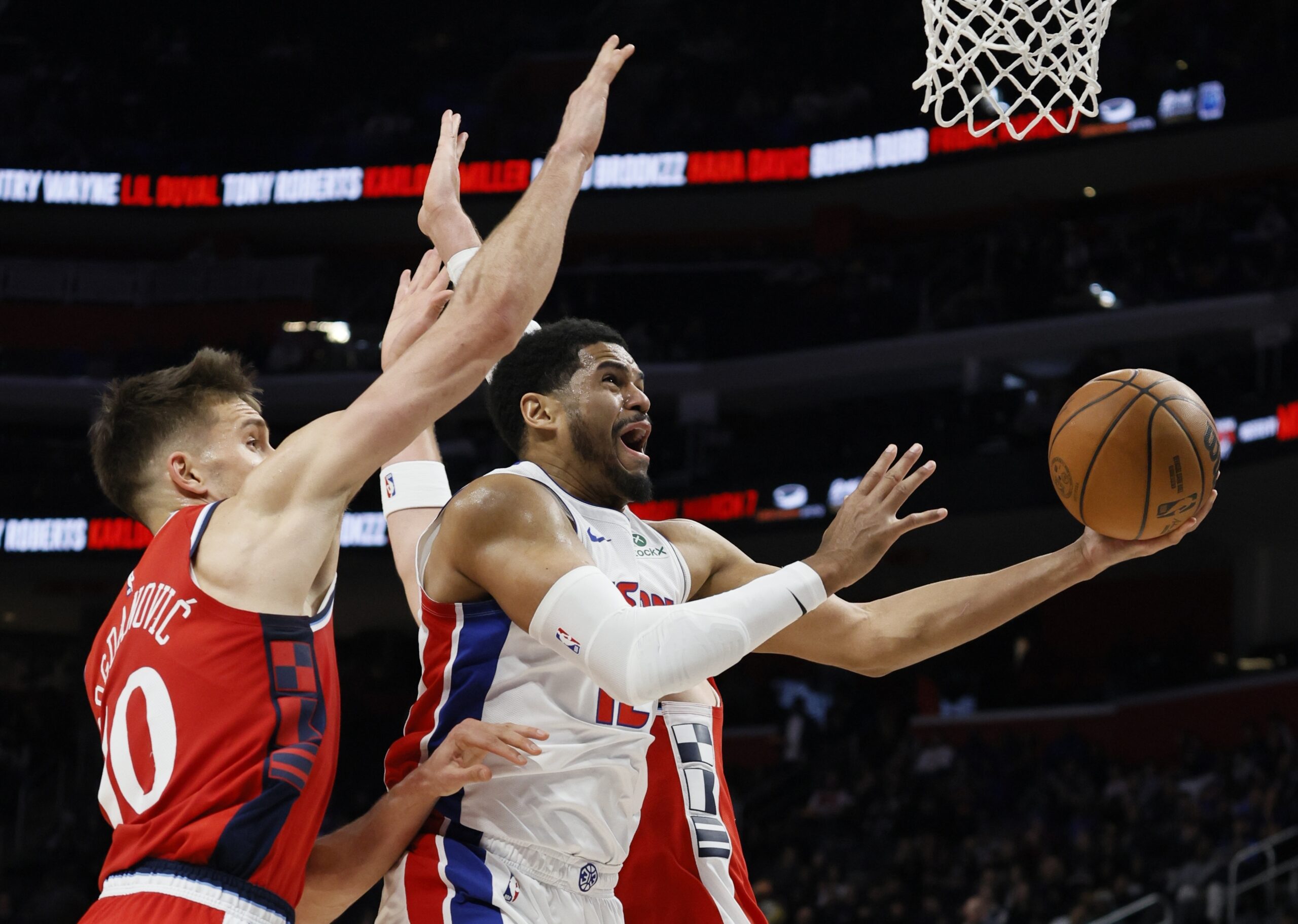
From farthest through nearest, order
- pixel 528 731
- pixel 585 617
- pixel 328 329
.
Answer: pixel 328 329, pixel 528 731, pixel 585 617

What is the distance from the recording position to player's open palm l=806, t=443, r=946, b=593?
10.1 ft

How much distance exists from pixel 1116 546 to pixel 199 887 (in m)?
2.28

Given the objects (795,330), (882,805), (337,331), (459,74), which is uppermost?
(459,74)

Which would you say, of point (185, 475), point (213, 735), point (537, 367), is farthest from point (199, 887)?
point (537, 367)

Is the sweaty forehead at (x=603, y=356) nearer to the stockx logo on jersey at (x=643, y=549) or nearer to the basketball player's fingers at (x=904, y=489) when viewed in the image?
the stockx logo on jersey at (x=643, y=549)

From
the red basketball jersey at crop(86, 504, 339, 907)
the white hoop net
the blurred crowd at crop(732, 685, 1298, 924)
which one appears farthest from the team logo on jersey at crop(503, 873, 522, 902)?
the blurred crowd at crop(732, 685, 1298, 924)

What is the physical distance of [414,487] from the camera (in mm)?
4074

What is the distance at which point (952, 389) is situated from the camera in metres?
18.9

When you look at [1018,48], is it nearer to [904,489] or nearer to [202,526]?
[904,489]

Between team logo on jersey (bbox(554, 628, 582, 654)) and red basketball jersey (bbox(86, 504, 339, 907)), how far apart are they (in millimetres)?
474

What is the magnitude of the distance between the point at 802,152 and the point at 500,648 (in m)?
17.4

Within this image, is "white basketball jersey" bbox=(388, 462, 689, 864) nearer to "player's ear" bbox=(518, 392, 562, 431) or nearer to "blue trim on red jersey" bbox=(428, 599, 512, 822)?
"blue trim on red jersey" bbox=(428, 599, 512, 822)

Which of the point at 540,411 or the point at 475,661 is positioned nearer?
the point at 475,661

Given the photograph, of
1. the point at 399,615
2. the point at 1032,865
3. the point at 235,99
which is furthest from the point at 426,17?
the point at 1032,865
